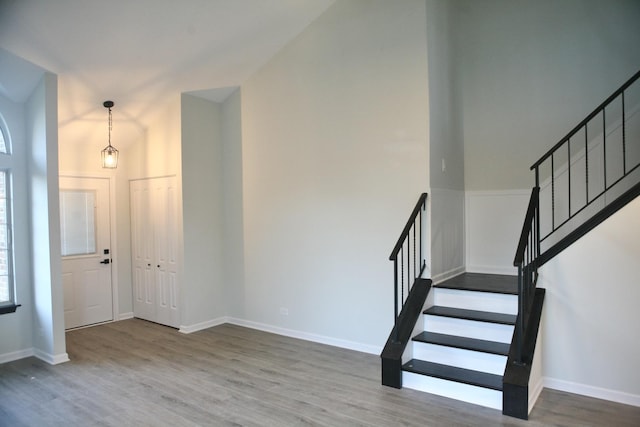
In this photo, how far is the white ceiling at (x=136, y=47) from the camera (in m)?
3.70

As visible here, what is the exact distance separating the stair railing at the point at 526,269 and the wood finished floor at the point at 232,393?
1.78 ft

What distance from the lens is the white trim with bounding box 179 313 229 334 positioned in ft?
17.4

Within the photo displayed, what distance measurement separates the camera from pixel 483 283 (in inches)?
167

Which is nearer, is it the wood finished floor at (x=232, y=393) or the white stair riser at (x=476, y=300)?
the wood finished floor at (x=232, y=393)

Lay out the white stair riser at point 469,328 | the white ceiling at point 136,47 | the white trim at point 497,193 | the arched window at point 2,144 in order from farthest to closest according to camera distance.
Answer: the white trim at point 497,193 < the arched window at point 2,144 < the white ceiling at point 136,47 < the white stair riser at point 469,328

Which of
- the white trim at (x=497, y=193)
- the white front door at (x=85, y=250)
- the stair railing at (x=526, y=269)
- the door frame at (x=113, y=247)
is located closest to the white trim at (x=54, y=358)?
the white front door at (x=85, y=250)

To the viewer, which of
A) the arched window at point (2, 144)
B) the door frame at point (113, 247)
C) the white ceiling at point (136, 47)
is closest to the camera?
the white ceiling at point (136, 47)

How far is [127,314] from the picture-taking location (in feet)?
20.0

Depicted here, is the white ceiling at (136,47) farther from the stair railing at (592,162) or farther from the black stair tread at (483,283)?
the black stair tread at (483,283)

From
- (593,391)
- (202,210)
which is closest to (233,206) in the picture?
(202,210)

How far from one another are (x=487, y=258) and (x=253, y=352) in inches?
113

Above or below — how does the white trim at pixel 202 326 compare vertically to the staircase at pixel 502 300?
below

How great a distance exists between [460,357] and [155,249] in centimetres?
416

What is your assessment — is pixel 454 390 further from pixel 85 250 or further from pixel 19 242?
pixel 85 250
